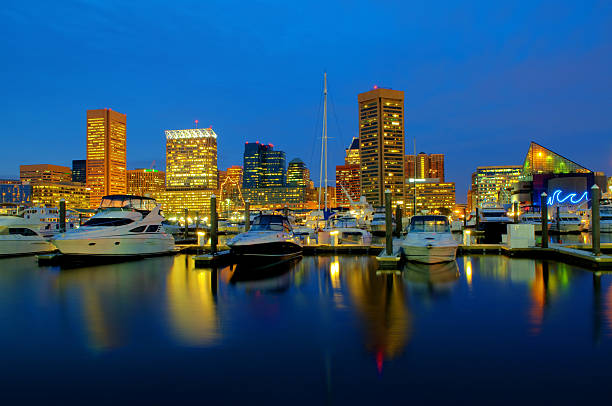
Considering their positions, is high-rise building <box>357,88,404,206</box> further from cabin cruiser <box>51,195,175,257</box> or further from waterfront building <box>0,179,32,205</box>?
cabin cruiser <box>51,195,175,257</box>

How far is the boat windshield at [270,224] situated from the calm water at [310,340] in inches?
267

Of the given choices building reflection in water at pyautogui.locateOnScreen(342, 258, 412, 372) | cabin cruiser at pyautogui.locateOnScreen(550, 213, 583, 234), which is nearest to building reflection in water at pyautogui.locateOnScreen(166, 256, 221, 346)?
building reflection in water at pyautogui.locateOnScreen(342, 258, 412, 372)

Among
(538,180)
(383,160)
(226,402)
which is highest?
(383,160)

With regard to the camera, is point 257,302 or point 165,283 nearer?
point 257,302

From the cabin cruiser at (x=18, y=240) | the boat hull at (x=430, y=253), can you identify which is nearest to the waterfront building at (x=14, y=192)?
the cabin cruiser at (x=18, y=240)

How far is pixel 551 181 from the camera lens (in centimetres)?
11431

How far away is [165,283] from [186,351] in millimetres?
9042

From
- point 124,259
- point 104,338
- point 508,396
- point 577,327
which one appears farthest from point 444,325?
point 124,259

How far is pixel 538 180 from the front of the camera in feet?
392

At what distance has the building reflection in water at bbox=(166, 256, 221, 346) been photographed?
923 centimetres

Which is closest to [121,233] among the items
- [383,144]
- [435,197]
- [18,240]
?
[18,240]

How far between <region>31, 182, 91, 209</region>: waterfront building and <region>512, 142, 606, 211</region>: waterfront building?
572ft

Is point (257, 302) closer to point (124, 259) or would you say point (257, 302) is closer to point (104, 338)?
point (104, 338)

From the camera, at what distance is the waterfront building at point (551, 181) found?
351 feet
